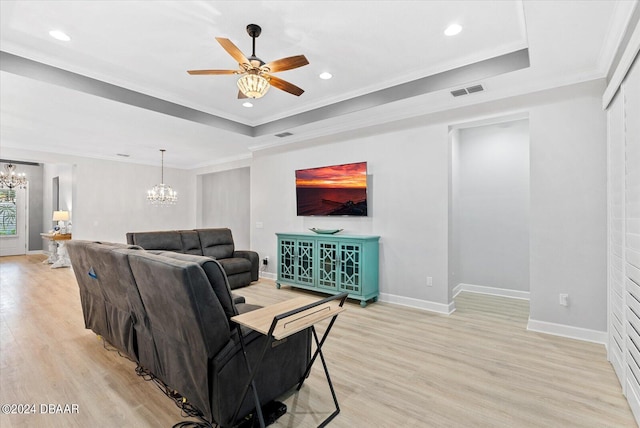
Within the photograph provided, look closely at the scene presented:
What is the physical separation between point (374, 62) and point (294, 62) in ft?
3.80

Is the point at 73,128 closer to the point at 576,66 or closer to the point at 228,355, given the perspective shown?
the point at 228,355

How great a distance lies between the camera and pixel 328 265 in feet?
15.3

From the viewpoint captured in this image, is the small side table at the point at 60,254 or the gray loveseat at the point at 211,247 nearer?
the gray loveseat at the point at 211,247

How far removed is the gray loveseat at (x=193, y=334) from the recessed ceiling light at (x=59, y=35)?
1959 mm

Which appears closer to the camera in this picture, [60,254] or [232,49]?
[232,49]

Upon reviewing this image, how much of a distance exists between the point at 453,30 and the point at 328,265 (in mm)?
3217

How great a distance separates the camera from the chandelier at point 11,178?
8.79 meters

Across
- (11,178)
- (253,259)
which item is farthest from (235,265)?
(11,178)

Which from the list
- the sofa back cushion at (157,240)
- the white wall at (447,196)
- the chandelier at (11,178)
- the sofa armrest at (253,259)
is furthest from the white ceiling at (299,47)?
the chandelier at (11,178)

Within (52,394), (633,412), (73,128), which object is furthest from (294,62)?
(73,128)

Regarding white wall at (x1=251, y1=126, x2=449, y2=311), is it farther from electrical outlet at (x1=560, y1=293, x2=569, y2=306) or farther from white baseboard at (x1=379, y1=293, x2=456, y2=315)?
electrical outlet at (x1=560, y1=293, x2=569, y2=306)

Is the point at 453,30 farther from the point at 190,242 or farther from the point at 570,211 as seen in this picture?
the point at 190,242

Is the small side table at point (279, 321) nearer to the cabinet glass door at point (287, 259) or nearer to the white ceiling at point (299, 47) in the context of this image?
the white ceiling at point (299, 47)

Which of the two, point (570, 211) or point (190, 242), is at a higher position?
point (570, 211)
